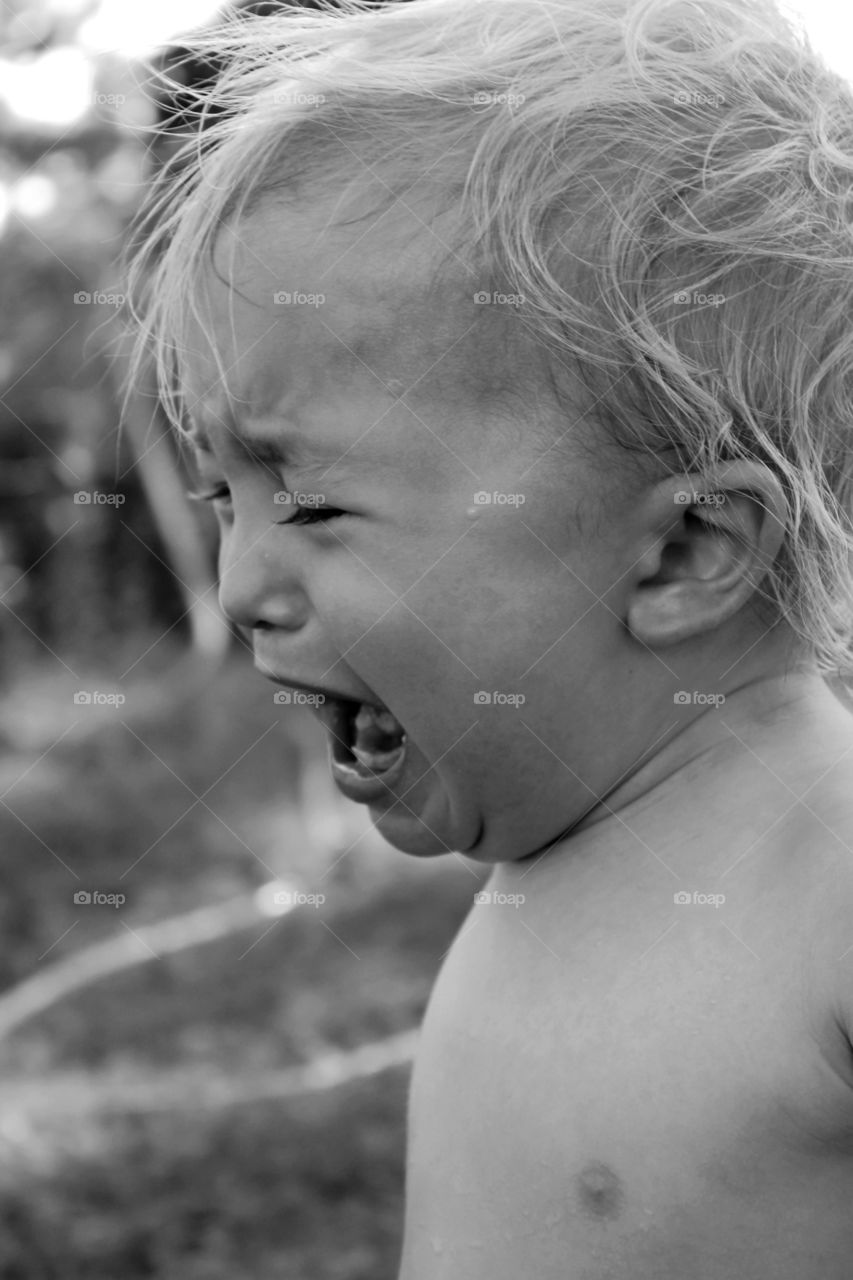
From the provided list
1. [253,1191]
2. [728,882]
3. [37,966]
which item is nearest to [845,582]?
[728,882]

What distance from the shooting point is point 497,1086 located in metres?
1.06

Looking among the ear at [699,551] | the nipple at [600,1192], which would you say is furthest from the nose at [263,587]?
the nipple at [600,1192]

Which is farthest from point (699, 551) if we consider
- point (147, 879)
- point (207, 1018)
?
point (147, 879)

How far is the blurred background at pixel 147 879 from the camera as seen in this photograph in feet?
6.77

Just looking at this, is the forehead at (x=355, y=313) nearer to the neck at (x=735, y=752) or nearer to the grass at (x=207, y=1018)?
the neck at (x=735, y=752)

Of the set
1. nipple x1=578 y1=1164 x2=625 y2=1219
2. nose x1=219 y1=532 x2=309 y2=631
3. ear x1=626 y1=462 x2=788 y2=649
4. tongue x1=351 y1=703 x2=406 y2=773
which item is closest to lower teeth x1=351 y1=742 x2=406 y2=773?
tongue x1=351 y1=703 x2=406 y2=773

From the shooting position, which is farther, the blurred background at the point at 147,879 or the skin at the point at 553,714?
the blurred background at the point at 147,879

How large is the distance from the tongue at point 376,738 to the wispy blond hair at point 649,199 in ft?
1.10

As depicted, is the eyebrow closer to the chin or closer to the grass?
the chin

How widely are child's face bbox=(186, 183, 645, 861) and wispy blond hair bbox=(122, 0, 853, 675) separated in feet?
0.15

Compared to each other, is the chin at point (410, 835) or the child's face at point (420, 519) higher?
the child's face at point (420, 519)

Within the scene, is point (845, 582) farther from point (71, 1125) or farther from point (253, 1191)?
point (71, 1125)

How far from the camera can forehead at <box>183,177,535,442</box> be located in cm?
101

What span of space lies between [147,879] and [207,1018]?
0.88 m
